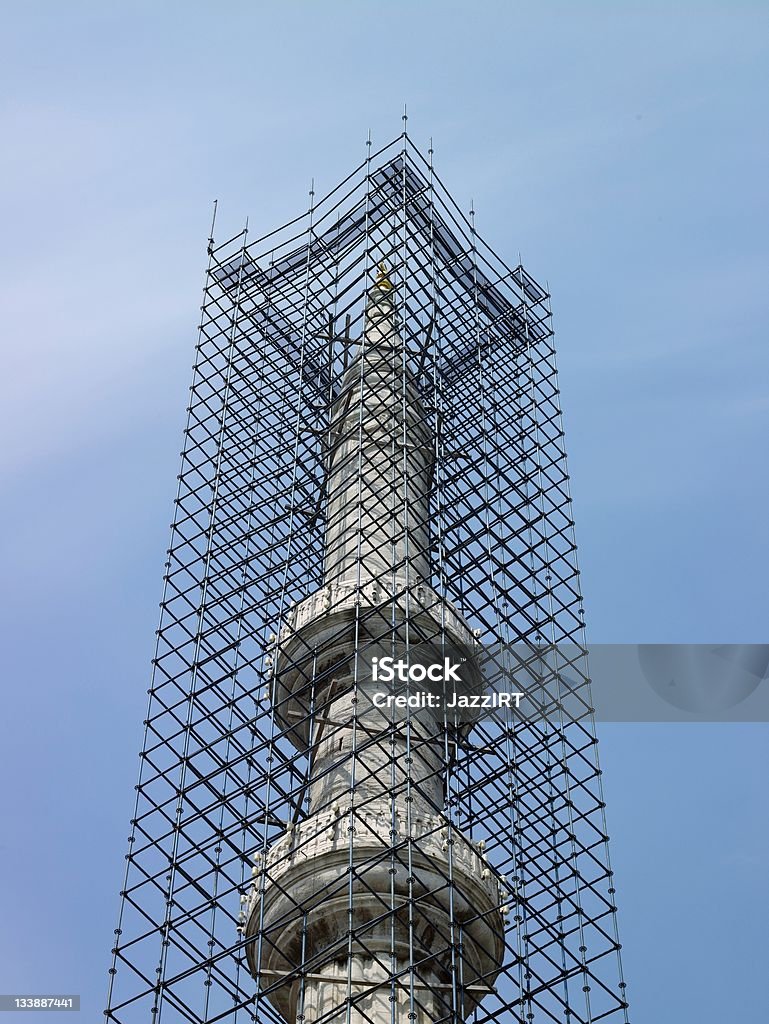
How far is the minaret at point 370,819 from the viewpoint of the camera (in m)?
23.9

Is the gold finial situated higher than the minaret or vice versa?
the gold finial

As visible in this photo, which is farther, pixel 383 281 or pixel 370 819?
pixel 383 281

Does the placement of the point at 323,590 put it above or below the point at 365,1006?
above

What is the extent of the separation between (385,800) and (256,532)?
8.59m

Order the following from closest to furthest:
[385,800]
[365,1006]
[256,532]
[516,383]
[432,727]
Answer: [365,1006]
[385,800]
[432,727]
[256,532]
[516,383]

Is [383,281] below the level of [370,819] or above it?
above

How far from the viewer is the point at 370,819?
2514 cm

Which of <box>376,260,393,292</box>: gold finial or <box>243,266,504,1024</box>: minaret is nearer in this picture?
<box>243,266,504,1024</box>: minaret

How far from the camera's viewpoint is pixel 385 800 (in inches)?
1017

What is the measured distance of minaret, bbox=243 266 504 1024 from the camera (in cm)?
2389

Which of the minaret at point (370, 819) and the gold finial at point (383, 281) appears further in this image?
the gold finial at point (383, 281)

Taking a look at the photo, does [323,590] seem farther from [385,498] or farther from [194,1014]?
[194,1014]

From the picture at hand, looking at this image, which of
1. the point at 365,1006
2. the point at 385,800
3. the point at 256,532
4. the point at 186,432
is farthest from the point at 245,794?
the point at 186,432

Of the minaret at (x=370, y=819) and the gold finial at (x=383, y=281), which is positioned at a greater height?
the gold finial at (x=383, y=281)
